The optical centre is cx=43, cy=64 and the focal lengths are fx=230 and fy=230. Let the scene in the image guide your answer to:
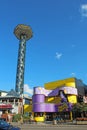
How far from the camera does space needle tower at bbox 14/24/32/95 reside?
11649 cm

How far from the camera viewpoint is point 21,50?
411ft

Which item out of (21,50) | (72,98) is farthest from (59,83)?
(21,50)

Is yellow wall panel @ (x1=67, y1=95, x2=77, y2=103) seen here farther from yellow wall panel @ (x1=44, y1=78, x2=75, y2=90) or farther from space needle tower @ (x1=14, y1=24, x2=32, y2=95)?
space needle tower @ (x1=14, y1=24, x2=32, y2=95)

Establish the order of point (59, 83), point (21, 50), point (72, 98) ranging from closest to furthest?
point (72, 98)
point (59, 83)
point (21, 50)

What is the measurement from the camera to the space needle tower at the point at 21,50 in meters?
116

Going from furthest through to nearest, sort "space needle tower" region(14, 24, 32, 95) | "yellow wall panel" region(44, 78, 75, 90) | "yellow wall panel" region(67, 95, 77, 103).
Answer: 1. "space needle tower" region(14, 24, 32, 95)
2. "yellow wall panel" region(44, 78, 75, 90)
3. "yellow wall panel" region(67, 95, 77, 103)

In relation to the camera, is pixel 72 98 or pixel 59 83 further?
pixel 59 83

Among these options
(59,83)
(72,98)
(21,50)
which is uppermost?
(21,50)

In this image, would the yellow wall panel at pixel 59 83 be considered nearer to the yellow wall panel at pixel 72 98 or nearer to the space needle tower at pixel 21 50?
the yellow wall panel at pixel 72 98

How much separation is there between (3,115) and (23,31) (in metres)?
62.4

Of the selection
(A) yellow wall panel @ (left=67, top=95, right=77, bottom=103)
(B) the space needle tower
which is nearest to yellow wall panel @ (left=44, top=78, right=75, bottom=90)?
(A) yellow wall panel @ (left=67, top=95, right=77, bottom=103)

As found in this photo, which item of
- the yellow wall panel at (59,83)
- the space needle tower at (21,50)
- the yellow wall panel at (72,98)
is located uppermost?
the space needle tower at (21,50)

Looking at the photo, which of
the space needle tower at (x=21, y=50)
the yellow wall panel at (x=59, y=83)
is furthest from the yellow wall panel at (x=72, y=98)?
the space needle tower at (x=21, y=50)

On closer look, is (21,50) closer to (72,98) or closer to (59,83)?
(59,83)
